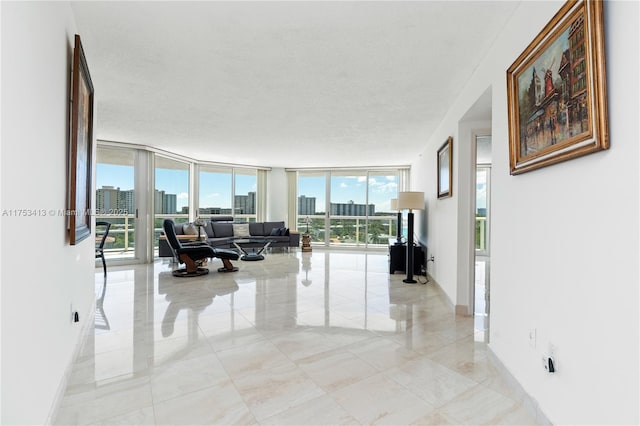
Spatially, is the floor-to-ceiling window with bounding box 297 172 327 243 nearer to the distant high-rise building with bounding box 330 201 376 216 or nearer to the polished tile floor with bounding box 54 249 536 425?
the distant high-rise building with bounding box 330 201 376 216

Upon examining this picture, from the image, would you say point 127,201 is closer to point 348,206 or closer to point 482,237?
point 348,206

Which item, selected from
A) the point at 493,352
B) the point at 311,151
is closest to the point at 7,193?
the point at 493,352

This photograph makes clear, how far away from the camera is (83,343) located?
268 cm

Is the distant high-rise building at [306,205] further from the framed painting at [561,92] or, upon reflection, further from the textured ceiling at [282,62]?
the framed painting at [561,92]

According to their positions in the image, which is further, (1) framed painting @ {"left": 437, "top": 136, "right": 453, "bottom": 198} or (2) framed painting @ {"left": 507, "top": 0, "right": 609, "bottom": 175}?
(1) framed painting @ {"left": 437, "top": 136, "right": 453, "bottom": 198}

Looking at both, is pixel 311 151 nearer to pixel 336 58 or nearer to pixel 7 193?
pixel 336 58

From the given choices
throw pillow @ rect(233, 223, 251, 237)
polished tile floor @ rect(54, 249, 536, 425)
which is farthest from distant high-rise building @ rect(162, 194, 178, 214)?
polished tile floor @ rect(54, 249, 536, 425)

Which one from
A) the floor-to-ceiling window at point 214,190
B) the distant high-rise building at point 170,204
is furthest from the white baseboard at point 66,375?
the floor-to-ceiling window at point 214,190

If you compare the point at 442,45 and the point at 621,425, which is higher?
the point at 442,45

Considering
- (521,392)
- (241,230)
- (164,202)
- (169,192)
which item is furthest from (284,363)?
(241,230)

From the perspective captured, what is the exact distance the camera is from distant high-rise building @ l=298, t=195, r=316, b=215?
9875mm

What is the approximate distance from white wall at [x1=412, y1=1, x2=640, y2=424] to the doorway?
3.53 ft

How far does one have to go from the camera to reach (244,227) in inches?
344

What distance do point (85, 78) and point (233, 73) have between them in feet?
3.80
